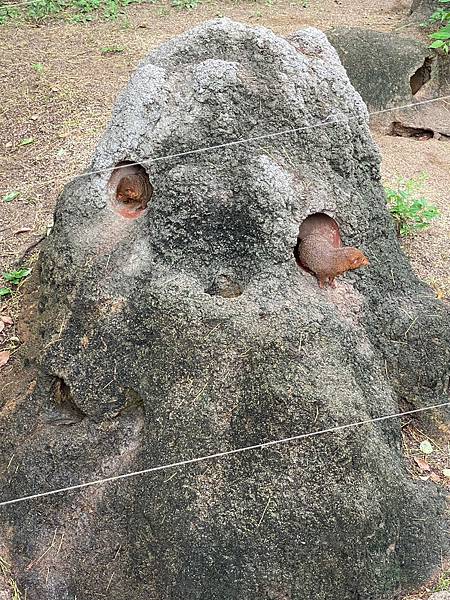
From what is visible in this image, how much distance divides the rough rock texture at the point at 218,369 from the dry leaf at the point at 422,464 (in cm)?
18

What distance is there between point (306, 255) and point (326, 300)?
0.49ft

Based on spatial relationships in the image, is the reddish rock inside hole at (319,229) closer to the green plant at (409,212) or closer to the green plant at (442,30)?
the green plant at (409,212)

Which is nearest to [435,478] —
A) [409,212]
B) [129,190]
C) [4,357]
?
[129,190]

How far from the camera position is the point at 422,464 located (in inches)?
109

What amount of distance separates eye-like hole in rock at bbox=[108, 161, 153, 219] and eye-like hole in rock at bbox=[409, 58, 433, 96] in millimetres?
3912

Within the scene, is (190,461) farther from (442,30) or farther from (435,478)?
(442,30)

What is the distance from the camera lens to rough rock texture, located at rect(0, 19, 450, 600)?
2250mm

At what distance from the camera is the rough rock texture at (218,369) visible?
2250 millimetres

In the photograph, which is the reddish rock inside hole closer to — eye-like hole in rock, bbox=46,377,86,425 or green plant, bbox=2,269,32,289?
eye-like hole in rock, bbox=46,377,86,425

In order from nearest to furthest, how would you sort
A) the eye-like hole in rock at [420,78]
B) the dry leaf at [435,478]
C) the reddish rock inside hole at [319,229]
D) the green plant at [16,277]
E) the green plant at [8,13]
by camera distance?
the reddish rock inside hole at [319,229] < the dry leaf at [435,478] < the green plant at [16,277] < the eye-like hole in rock at [420,78] < the green plant at [8,13]

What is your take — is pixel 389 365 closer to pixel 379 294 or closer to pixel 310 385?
pixel 379 294

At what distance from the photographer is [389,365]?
2.78 meters

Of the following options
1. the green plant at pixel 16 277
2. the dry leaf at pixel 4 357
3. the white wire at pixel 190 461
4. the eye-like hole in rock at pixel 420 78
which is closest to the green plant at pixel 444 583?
the white wire at pixel 190 461

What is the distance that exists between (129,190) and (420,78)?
4005mm
